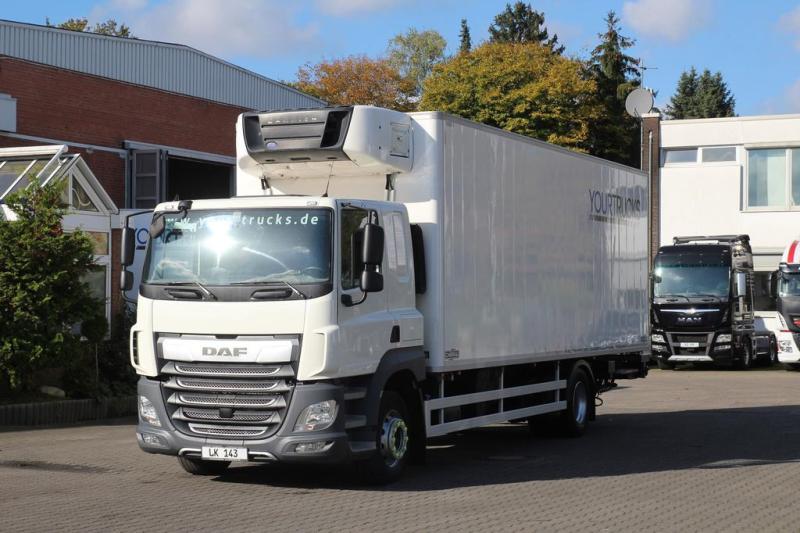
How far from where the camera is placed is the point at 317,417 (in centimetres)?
1038

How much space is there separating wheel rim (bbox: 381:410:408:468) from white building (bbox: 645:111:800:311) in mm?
32400

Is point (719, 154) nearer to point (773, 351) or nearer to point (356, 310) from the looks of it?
point (773, 351)

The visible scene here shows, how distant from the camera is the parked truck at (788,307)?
3120 centimetres

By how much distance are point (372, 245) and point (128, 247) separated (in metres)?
2.55

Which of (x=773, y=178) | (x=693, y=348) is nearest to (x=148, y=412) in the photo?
(x=693, y=348)

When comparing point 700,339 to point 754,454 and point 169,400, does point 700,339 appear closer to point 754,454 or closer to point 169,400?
point 754,454

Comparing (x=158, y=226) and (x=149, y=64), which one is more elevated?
(x=149, y=64)

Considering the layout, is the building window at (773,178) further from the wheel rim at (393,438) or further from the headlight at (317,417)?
the headlight at (317,417)

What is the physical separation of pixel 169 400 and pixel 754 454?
6914mm

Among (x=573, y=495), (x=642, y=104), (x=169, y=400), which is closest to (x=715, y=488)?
(x=573, y=495)

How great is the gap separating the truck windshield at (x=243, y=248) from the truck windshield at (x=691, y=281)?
901 inches

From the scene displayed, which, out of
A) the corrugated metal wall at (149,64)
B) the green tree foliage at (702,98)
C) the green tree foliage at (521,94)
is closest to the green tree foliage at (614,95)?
the green tree foliage at (521,94)

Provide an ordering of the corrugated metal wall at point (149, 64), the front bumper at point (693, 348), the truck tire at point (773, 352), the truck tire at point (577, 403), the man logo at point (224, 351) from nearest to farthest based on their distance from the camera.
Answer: the man logo at point (224, 351), the truck tire at point (577, 403), the corrugated metal wall at point (149, 64), the front bumper at point (693, 348), the truck tire at point (773, 352)

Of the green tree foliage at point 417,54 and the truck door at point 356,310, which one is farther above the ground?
the green tree foliage at point 417,54
